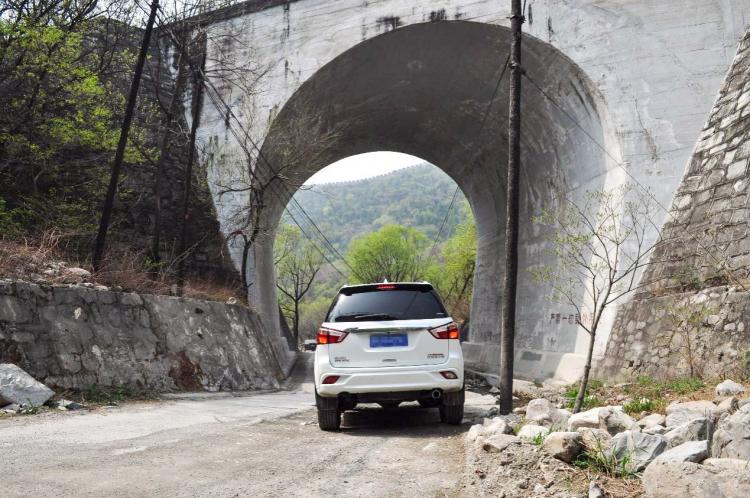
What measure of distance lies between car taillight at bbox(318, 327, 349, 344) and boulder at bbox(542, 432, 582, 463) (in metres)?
2.96

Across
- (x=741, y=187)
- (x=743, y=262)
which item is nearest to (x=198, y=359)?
(x=743, y=262)

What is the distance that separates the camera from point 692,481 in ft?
10.3

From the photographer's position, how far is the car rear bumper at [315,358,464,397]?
6559 mm

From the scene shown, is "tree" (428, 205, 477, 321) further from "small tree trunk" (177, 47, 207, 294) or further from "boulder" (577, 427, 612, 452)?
"boulder" (577, 427, 612, 452)

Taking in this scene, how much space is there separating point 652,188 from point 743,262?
331cm

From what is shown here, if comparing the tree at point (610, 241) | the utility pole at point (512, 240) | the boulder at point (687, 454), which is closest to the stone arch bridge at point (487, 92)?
the tree at point (610, 241)

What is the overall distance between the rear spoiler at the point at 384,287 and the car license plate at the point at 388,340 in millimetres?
611

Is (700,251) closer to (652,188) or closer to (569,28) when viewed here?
(652,188)

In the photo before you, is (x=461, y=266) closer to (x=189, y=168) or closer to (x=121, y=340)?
(x=189, y=168)

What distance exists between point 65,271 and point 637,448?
9.15 metres

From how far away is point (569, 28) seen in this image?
13914mm

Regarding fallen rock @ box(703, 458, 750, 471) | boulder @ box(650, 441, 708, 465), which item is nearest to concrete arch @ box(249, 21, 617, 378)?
boulder @ box(650, 441, 708, 465)

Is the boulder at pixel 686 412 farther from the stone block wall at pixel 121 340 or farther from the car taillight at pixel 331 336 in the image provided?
the stone block wall at pixel 121 340

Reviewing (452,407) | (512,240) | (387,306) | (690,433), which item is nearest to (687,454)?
(690,433)
